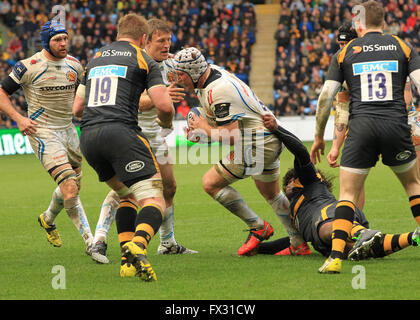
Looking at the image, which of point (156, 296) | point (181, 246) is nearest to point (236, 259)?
point (181, 246)

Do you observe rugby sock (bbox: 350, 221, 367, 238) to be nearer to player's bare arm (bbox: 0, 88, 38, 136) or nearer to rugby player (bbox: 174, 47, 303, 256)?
rugby player (bbox: 174, 47, 303, 256)

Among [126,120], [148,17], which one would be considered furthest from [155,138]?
[148,17]

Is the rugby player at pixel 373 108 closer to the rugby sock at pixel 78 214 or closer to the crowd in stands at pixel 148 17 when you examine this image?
the rugby sock at pixel 78 214

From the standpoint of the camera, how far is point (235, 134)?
7.42 meters

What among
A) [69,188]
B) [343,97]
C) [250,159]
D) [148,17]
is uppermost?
[148,17]

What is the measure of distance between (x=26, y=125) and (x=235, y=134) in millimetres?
2370

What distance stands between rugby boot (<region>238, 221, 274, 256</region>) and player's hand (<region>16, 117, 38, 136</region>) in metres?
2.68

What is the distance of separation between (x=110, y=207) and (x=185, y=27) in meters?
24.1

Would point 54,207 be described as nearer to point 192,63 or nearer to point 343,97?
point 192,63

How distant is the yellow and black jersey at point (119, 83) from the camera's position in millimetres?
6598

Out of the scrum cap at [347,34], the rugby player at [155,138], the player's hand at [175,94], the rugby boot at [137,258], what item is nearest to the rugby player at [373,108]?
the player's hand at [175,94]

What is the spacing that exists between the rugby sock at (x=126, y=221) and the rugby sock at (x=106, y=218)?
0.81 metres

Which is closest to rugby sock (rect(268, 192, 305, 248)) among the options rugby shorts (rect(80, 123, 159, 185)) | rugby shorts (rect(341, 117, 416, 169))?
rugby shorts (rect(341, 117, 416, 169))

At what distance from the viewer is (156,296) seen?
18.3 ft
